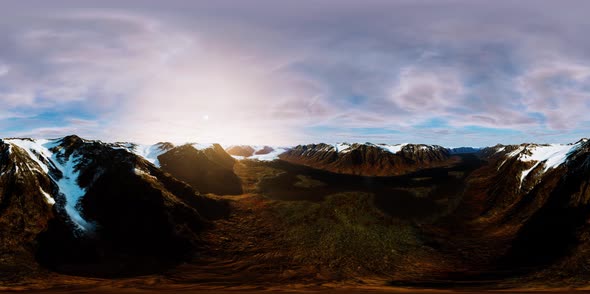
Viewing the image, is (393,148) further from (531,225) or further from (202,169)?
(531,225)

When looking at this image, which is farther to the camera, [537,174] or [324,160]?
[324,160]

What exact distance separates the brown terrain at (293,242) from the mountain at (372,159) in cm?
8483

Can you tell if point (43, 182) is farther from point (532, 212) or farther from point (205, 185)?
point (532, 212)

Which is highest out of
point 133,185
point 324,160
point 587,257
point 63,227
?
point 324,160

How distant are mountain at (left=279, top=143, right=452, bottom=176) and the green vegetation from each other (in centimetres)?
8077

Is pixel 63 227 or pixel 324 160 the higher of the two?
pixel 324 160

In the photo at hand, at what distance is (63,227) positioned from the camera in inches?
1335

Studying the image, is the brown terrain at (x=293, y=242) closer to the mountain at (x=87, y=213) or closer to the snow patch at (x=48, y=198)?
the mountain at (x=87, y=213)

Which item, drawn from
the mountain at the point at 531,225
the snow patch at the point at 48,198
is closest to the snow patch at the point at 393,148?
the mountain at the point at 531,225

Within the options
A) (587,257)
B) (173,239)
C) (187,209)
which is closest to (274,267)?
(173,239)

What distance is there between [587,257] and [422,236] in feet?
56.0

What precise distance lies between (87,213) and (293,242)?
2975cm

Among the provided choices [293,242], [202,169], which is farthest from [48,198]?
[202,169]

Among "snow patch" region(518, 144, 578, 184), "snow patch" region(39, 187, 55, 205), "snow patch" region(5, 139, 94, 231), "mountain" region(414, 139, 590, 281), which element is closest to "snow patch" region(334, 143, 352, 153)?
"snow patch" region(518, 144, 578, 184)
